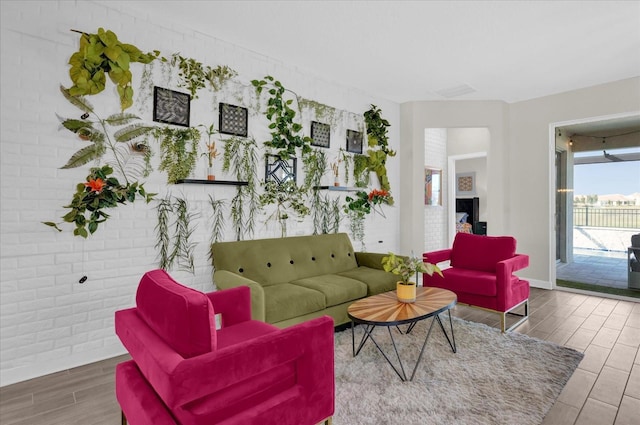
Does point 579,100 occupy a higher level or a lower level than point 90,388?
higher

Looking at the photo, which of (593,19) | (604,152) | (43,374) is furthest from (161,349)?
(604,152)

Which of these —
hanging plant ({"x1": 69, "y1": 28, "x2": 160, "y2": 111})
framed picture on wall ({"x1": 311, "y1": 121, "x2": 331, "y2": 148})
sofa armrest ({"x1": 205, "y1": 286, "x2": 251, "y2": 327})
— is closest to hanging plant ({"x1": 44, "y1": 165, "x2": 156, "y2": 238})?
hanging plant ({"x1": 69, "y1": 28, "x2": 160, "y2": 111})

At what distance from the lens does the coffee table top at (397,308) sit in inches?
96.0

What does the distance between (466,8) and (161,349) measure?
3452mm

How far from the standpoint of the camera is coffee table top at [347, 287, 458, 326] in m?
2.44

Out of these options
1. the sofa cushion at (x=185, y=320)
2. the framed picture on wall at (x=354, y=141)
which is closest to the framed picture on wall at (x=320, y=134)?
the framed picture on wall at (x=354, y=141)

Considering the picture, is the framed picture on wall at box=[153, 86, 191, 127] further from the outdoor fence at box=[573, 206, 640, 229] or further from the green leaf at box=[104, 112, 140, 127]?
the outdoor fence at box=[573, 206, 640, 229]

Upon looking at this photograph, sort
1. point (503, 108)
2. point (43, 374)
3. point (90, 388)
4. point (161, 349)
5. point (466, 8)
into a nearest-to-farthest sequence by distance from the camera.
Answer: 1. point (161, 349)
2. point (90, 388)
3. point (43, 374)
4. point (466, 8)
5. point (503, 108)

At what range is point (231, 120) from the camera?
364 centimetres

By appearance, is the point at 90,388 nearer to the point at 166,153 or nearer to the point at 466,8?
the point at 166,153

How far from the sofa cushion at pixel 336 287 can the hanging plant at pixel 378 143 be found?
6.94 feet

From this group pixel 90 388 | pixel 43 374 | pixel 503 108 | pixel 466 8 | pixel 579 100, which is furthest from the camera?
pixel 503 108

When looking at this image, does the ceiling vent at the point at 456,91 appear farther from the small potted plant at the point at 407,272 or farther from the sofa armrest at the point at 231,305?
the sofa armrest at the point at 231,305

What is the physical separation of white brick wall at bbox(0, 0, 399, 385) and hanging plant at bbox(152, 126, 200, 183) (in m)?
0.16
